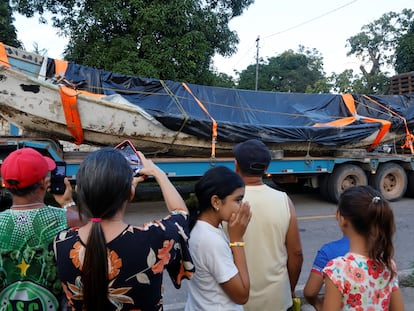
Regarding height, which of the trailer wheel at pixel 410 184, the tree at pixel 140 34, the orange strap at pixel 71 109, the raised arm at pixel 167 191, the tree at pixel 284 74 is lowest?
the trailer wheel at pixel 410 184

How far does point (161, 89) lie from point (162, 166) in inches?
84.8

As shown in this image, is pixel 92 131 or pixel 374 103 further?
pixel 374 103

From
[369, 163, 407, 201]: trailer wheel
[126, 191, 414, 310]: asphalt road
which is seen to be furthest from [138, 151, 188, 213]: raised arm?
[369, 163, 407, 201]: trailer wheel

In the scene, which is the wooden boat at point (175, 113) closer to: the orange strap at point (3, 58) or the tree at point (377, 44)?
the orange strap at point (3, 58)

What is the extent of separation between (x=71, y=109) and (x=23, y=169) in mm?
5705

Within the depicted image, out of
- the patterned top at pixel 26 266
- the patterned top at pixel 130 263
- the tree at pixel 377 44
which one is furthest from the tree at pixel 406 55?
the patterned top at pixel 26 266

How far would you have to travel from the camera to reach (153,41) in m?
13.2

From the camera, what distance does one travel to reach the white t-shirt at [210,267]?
6.10 feet

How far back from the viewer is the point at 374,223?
1.94 meters

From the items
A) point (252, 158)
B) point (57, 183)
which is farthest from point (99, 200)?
point (252, 158)

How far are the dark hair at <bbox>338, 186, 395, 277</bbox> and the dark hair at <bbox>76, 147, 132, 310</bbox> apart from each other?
1116mm

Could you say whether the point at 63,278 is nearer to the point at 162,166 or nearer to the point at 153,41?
the point at 162,166

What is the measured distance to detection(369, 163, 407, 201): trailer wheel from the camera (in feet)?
32.3

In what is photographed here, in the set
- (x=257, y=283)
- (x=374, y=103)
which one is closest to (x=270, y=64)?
(x=374, y=103)
